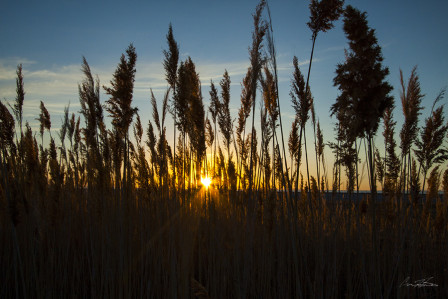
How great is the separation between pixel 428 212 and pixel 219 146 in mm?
3760

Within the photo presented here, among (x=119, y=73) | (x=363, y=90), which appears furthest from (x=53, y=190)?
(x=363, y=90)

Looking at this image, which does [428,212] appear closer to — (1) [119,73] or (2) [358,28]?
(2) [358,28]

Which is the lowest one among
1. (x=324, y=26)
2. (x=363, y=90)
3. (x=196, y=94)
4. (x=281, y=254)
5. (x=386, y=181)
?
(x=281, y=254)

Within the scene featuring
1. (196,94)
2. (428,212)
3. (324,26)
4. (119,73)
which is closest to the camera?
(324,26)

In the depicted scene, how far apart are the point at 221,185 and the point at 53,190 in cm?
215

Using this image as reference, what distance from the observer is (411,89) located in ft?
10.7

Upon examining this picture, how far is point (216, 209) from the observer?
10.7 feet

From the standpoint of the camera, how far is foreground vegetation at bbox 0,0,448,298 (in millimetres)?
2135

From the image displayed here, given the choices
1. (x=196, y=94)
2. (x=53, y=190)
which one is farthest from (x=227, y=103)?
(x=53, y=190)

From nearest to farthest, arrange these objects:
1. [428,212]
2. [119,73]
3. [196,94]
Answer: [119,73]
[196,94]
[428,212]

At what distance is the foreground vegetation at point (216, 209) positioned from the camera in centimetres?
213

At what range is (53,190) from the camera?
8.96 feet

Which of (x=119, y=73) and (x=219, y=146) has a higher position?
(x=119, y=73)

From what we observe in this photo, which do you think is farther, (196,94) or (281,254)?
(196,94)
